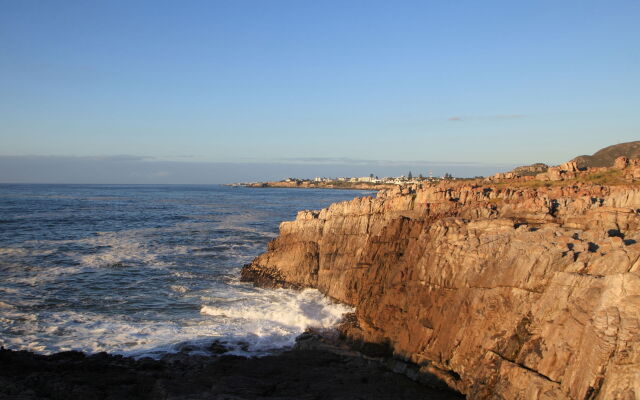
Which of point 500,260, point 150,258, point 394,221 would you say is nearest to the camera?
point 500,260

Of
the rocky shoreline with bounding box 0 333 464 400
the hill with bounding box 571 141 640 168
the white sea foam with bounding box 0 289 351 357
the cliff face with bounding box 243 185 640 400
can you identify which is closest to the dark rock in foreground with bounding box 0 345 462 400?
the rocky shoreline with bounding box 0 333 464 400

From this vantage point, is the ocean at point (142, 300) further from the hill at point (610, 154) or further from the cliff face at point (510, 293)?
the hill at point (610, 154)

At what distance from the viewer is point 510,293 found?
676 inches

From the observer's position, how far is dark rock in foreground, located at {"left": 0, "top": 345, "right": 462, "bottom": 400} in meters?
16.1

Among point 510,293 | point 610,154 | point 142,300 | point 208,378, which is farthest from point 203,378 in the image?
point 610,154

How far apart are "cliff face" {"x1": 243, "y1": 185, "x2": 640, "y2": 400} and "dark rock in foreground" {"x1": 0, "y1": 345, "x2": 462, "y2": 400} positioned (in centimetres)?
199

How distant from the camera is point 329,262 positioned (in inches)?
1275

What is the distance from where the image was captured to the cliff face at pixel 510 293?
13359mm

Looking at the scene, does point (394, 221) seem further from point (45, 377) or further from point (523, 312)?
point (45, 377)

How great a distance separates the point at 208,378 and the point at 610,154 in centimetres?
8989

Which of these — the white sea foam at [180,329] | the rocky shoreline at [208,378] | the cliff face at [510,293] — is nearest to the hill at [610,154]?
the cliff face at [510,293]

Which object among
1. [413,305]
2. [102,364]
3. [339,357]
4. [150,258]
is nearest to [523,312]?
[413,305]

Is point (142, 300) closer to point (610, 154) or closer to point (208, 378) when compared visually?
point (208, 378)

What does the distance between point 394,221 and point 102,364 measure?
55.1 feet
